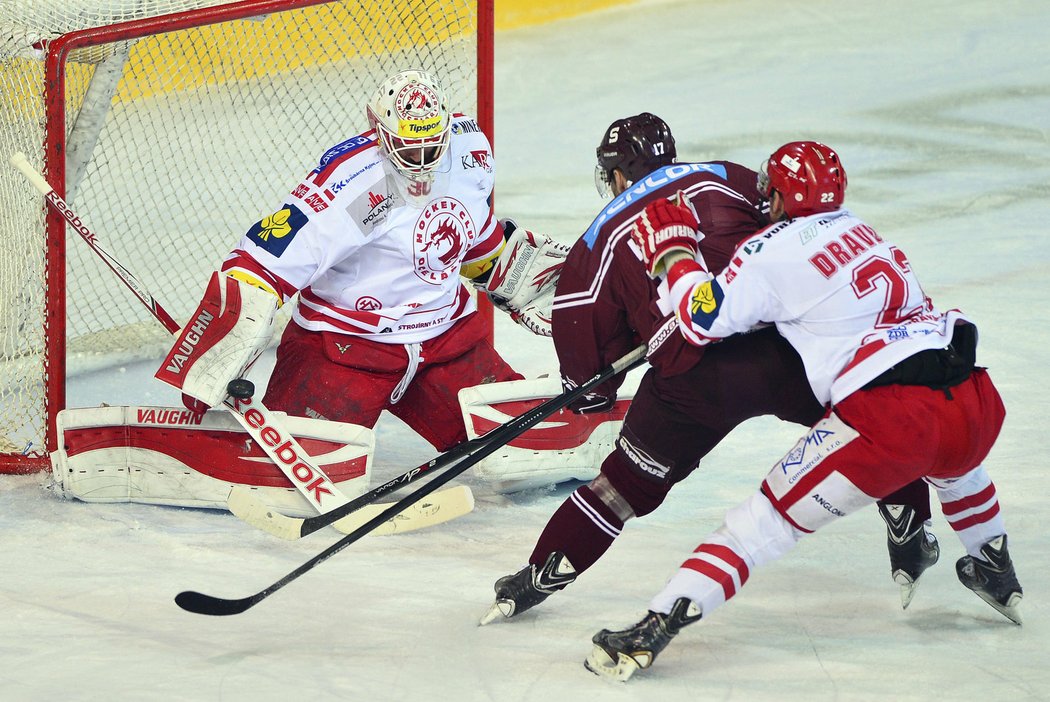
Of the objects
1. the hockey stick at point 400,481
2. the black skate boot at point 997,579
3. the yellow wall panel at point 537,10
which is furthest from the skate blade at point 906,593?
the yellow wall panel at point 537,10

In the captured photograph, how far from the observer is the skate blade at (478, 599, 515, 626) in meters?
2.51

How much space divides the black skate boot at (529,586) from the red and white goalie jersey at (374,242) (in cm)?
92

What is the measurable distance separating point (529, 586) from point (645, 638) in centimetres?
33

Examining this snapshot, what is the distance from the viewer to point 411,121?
9.89 feet

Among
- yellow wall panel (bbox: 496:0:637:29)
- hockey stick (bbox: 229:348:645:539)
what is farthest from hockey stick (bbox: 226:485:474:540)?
yellow wall panel (bbox: 496:0:637:29)

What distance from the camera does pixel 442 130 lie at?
3.05m

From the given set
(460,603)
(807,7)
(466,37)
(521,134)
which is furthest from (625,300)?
Answer: (807,7)

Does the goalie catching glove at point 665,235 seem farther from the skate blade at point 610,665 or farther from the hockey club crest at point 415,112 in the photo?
the hockey club crest at point 415,112

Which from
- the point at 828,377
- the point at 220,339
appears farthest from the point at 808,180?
the point at 220,339

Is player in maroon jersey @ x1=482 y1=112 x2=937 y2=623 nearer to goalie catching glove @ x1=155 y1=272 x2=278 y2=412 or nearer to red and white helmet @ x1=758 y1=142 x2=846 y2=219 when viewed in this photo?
red and white helmet @ x1=758 y1=142 x2=846 y2=219

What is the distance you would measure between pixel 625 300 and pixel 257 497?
1005 millimetres

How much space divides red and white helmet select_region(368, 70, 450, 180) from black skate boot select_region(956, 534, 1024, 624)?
1.41m

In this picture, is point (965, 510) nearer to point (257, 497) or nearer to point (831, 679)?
point (831, 679)

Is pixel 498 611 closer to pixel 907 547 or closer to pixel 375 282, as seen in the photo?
pixel 907 547
